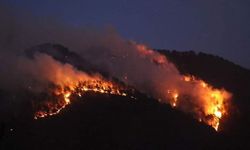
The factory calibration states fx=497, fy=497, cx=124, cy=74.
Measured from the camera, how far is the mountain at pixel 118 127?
6762cm

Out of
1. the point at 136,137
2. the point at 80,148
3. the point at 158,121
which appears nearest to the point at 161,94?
the point at 158,121

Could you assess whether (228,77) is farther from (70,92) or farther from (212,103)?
(70,92)

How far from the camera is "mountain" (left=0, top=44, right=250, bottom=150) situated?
222 feet

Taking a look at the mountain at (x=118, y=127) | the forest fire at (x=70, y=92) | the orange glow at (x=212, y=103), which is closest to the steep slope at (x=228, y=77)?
the mountain at (x=118, y=127)

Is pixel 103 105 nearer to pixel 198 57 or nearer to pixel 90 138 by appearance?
pixel 90 138

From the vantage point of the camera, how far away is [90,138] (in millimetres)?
70062

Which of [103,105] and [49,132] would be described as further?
[103,105]

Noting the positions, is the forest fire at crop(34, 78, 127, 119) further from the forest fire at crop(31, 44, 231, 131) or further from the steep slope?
the steep slope

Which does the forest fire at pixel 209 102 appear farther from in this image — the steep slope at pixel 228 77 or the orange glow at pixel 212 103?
the steep slope at pixel 228 77

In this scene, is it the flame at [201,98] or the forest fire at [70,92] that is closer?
the forest fire at [70,92]

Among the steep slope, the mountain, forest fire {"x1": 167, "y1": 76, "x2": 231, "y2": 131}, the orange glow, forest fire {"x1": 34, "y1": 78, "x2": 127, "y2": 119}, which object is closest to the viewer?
the mountain

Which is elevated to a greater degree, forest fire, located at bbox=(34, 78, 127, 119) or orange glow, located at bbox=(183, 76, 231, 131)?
orange glow, located at bbox=(183, 76, 231, 131)

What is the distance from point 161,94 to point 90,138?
93.3 feet

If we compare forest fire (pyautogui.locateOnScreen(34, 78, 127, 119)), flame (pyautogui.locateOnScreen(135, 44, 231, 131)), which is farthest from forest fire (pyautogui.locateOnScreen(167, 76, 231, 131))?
forest fire (pyautogui.locateOnScreen(34, 78, 127, 119))
